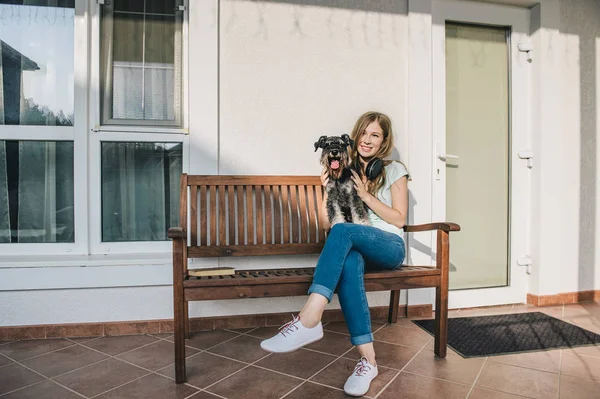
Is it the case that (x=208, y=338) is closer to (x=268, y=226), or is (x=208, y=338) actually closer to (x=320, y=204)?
(x=268, y=226)

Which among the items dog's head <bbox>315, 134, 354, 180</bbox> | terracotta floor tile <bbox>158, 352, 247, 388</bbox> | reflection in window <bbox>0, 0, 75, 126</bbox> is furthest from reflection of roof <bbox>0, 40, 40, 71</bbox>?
terracotta floor tile <bbox>158, 352, 247, 388</bbox>

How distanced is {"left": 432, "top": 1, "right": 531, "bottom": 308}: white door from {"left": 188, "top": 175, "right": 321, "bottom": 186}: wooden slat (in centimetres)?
117

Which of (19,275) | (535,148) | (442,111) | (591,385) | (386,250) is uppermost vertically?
(442,111)

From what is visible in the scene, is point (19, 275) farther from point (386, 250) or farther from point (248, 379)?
point (386, 250)

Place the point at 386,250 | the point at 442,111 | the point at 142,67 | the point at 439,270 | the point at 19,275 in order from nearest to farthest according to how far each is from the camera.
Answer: the point at 386,250, the point at 439,270, the point at 19,275, the point at 142,67, the point at 442,111

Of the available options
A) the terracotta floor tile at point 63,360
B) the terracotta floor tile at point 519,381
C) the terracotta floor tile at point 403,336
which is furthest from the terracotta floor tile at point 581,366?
the terracotta floor tile at point 63,360

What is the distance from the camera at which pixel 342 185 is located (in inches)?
90.4

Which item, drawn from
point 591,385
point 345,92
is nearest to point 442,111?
point 345,92

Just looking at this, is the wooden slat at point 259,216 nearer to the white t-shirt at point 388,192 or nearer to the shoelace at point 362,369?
the white t-shirt at point 388,192

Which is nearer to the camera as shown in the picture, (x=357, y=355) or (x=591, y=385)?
(x=591, y=385)

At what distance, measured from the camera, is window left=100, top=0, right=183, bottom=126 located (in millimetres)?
2816

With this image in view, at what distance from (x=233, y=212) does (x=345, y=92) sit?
46.5 inches

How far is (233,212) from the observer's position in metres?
2.64

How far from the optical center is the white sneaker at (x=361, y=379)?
1.84 meters
